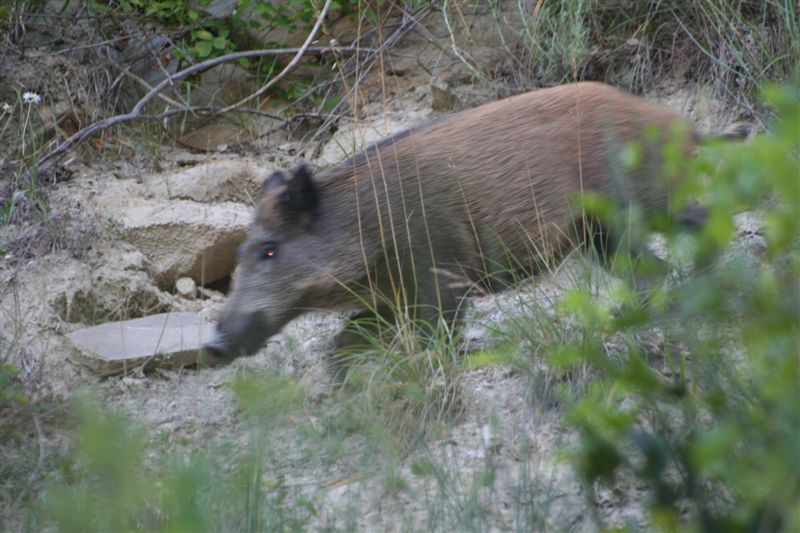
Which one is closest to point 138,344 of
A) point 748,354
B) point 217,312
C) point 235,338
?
point 217,312

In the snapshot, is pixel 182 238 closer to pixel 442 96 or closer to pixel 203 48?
pixel 203 48

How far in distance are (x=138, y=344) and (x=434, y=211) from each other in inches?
70.2

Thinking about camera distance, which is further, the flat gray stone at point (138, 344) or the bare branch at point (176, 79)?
the bare branch at point (176, 79)

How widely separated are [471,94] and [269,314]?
3.13 meters

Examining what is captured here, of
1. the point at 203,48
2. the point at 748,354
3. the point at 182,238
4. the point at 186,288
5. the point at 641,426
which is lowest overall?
the point at 186,288

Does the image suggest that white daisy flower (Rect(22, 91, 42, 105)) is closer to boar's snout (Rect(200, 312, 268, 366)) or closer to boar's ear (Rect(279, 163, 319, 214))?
boar's ear (Rect(279, 163, 319, 214))

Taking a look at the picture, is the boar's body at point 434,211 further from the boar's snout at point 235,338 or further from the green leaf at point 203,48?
the green leaf at point 203,48

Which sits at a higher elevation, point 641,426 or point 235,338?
point 641,426

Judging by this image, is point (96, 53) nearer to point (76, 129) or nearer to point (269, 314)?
point (76, 129)

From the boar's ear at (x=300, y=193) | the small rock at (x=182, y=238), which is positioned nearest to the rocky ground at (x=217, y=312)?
the small rock at (x=182, y=238)

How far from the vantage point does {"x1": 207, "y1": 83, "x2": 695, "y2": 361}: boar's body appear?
16.1ft

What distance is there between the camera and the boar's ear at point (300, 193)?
495 cm

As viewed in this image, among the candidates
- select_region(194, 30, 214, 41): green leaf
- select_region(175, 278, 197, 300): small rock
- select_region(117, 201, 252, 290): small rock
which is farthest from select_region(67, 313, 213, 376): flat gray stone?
select_region(194, 30, 214, 41): green leaf

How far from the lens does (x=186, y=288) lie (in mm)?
6527
